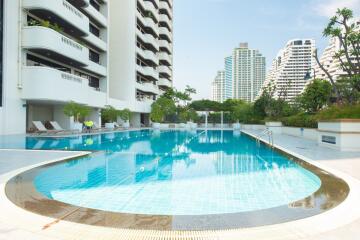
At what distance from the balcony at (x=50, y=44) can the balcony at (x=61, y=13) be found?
175 centimetres

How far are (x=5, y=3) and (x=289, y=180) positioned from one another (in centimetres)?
2209

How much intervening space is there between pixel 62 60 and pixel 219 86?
80518mm

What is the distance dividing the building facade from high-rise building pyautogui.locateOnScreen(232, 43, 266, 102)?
186 ft

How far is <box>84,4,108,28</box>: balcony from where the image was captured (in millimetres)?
29959

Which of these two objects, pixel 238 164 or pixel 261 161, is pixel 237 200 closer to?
pixel 238 164

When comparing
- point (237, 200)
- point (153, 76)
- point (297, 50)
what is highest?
point (297, 50)

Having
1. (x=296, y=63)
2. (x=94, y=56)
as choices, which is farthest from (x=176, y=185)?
(x=296, y=63)

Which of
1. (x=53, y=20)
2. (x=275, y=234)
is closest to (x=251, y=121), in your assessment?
(x=53, y=20)

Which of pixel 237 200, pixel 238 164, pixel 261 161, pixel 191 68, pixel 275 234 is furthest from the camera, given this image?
pixel 191 68

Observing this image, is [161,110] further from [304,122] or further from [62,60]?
[304,122]

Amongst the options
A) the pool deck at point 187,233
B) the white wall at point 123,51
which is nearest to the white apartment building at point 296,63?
the white wall at point 123,51

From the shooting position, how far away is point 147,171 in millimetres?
8891

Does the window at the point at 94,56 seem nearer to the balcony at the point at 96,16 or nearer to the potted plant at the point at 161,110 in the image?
the balcony at the point at 96,16

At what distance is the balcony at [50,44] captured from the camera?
2153 cm
